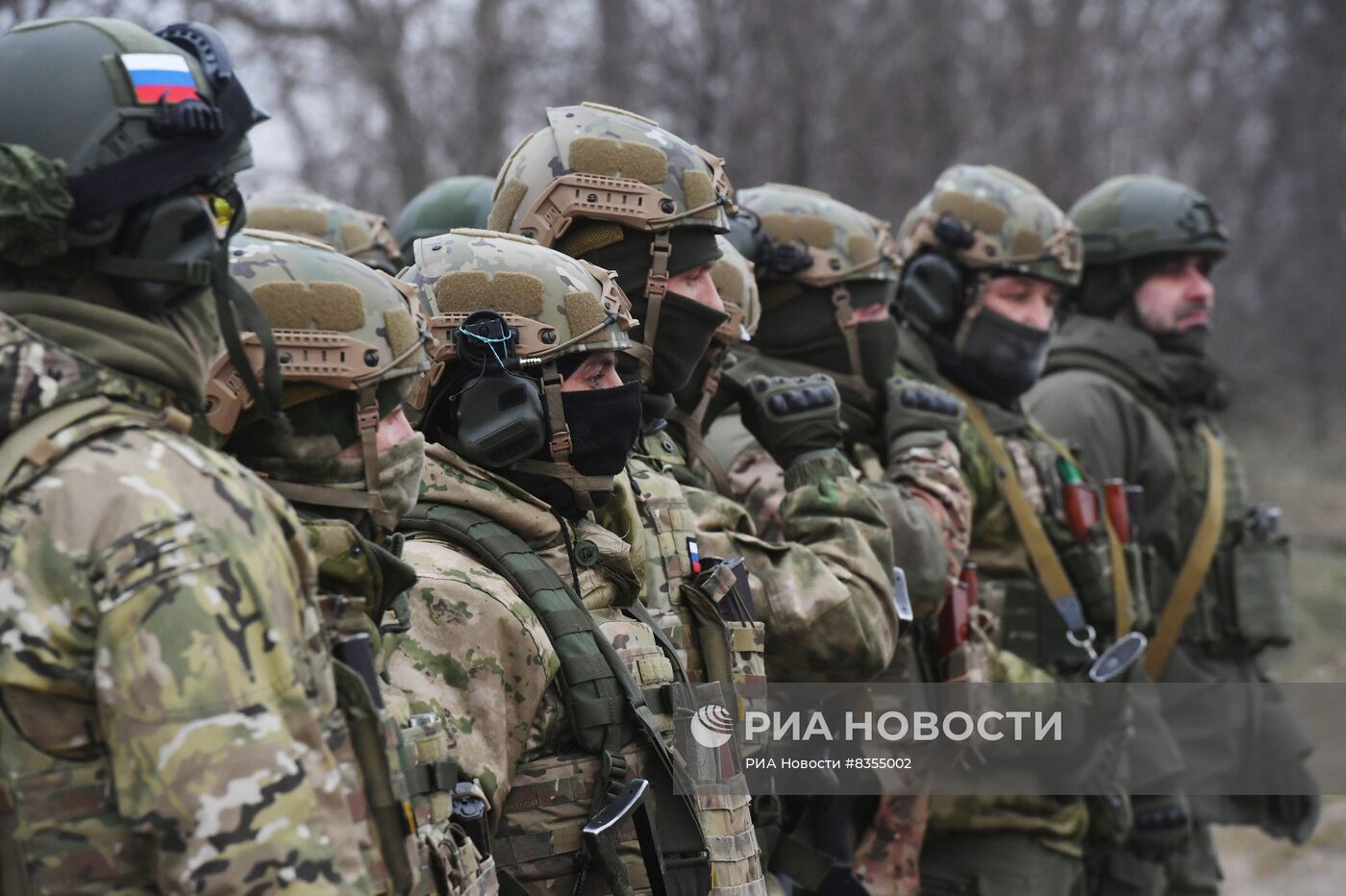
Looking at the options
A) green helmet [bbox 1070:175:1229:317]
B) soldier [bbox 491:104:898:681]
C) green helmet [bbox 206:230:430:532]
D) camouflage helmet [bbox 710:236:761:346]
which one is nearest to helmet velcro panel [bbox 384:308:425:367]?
green helmet [bbox 206:230:430:532]

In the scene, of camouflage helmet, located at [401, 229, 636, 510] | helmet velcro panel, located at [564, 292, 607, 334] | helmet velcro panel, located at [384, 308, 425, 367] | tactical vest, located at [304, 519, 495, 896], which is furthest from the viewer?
helmet velcro panel, located at [564, 292, 607, 334]

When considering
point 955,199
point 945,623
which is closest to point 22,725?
point 945,623

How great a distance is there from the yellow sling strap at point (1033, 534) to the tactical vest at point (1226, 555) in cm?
130

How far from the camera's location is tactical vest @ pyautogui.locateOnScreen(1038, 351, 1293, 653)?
7211mm

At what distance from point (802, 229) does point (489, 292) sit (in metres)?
2.04

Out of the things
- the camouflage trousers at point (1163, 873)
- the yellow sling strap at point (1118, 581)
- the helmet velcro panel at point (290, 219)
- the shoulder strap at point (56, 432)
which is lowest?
the camouflage trousers at point (1163, 873)

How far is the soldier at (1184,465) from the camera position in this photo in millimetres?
7086

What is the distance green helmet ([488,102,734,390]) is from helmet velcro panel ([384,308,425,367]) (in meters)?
1.16

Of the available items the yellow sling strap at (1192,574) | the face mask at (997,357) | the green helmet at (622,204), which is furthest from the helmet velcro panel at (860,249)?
the yellow sling strap at (1192,574)

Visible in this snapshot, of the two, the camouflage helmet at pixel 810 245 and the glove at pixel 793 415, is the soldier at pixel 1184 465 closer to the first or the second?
the camouflage helmet at pixel 810 245

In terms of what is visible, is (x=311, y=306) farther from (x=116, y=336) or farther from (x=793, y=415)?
(x=793, y=415)

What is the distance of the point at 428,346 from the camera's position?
348cm

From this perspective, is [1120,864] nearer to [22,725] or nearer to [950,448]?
[950,448]

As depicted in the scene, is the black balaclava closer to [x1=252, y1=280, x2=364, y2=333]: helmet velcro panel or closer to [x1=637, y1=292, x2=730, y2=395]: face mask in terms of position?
[x1=637, y1=292, x2=730, y2=395]: face mask
